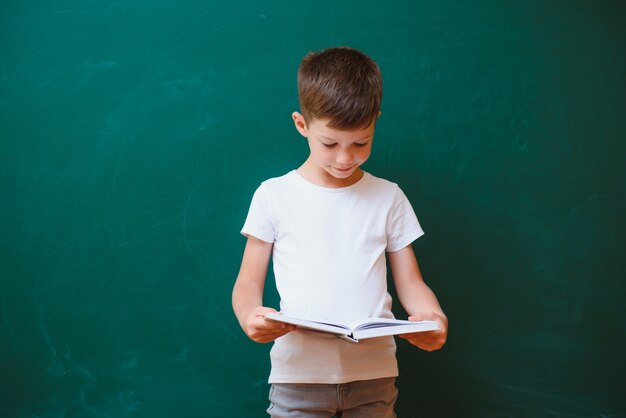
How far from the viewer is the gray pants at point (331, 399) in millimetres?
1351

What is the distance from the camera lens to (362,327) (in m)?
1.13

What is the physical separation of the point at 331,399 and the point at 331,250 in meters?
0.35

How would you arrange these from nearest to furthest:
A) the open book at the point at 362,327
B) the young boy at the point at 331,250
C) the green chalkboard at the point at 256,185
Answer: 1. the open book at the point at 362,327
2. the young boy at the point at 331,250
3. the green chalkboard at the point at 256,185

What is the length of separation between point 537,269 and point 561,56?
2.13 ft

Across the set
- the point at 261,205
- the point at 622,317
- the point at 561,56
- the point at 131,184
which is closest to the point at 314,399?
the point at 261,205

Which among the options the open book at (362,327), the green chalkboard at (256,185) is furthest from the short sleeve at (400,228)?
the open book at (362,327)

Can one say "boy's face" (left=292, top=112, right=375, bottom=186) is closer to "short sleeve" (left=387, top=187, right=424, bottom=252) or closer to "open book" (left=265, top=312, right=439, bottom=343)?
"short sleeve" (left=387, top=187, right=424, bottom=252)

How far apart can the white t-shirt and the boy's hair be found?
0.21m

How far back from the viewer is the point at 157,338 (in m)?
1.64

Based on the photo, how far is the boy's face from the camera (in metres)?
1.28

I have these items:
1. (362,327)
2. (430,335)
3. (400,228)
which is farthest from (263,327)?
(400,228)

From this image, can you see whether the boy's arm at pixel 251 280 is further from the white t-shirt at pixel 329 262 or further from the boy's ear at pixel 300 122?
the boy's ear at pixel 300 122

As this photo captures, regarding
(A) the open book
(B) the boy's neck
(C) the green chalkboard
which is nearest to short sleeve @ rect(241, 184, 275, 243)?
(B) the boy's neck

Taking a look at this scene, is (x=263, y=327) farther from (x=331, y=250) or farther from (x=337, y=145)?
(x=337, y=145)
